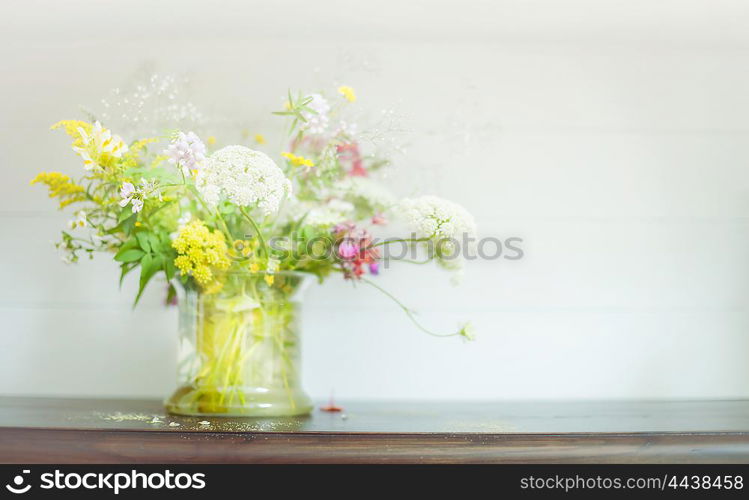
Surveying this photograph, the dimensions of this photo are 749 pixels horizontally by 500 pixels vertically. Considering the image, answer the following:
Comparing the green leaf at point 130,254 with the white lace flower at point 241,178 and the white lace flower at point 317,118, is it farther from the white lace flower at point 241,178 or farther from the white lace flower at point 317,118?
the white lace flower at point 317,118

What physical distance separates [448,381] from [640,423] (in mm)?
416

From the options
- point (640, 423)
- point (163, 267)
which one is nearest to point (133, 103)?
point (163, 267)

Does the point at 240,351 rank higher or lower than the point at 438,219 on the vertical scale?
lower

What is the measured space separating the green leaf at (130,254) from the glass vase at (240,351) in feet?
0.31

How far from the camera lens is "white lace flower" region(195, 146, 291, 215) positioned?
96 cm

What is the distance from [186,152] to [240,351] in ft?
0.97

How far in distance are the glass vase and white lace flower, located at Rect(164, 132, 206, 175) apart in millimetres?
187

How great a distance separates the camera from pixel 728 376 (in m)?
1.38

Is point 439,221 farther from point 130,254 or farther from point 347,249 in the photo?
point 130,254

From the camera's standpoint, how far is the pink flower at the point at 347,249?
1.08 m

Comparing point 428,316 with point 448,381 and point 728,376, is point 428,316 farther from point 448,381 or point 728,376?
point 728,376

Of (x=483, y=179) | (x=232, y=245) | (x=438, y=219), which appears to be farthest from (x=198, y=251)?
(x=483, y=179)

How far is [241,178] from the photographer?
3.13 feet
